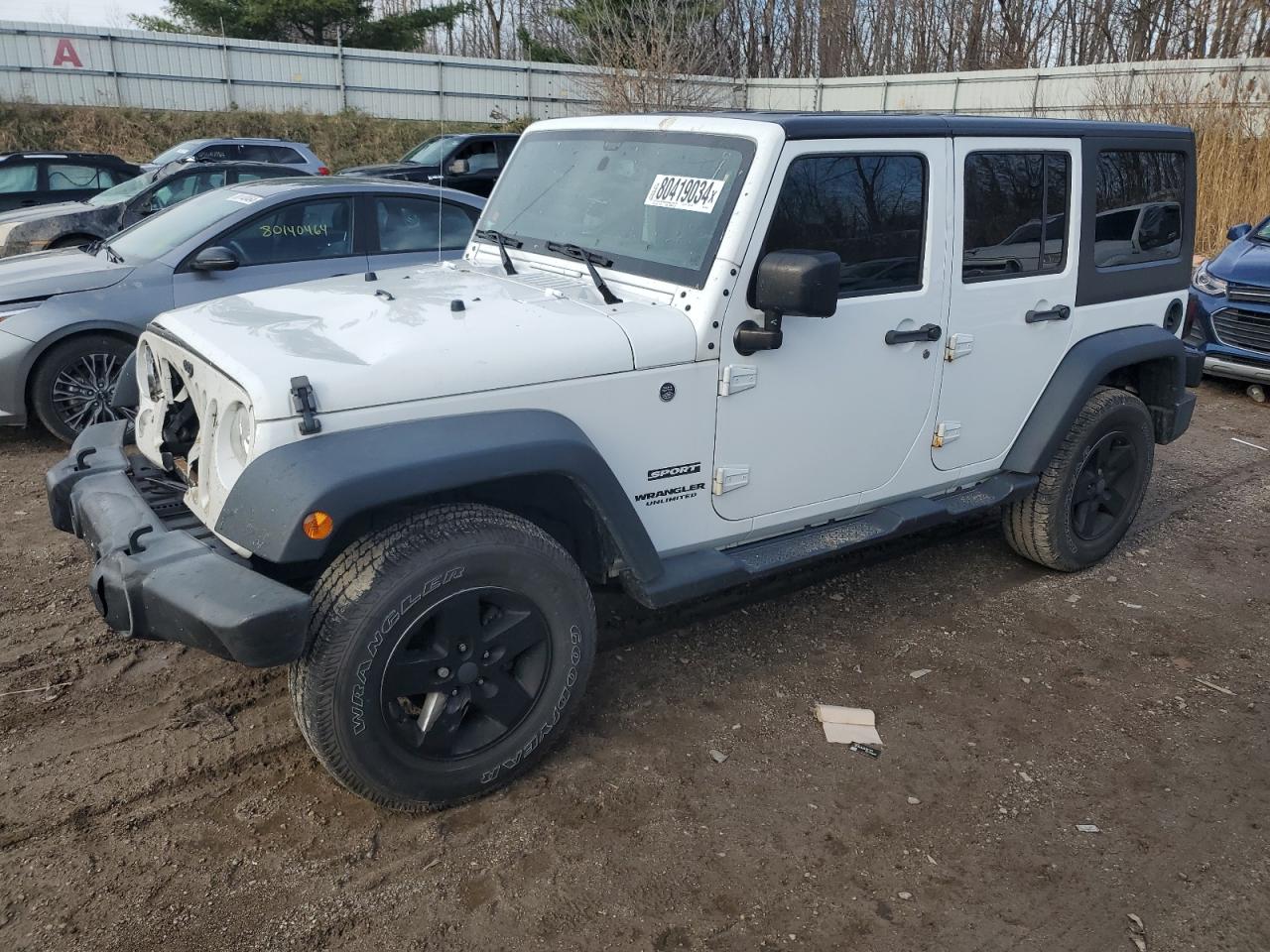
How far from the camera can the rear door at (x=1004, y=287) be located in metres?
3.94

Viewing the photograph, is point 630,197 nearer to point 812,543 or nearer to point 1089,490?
point 812,543

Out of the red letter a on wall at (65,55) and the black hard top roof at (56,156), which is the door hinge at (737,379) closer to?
the black hard top roof at (56,156)

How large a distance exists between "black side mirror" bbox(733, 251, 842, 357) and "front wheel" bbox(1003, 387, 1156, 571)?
1993 mm

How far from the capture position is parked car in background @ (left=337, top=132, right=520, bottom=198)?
1520cm

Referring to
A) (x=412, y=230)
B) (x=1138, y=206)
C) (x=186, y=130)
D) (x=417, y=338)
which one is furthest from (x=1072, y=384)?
(x=186, y=130)

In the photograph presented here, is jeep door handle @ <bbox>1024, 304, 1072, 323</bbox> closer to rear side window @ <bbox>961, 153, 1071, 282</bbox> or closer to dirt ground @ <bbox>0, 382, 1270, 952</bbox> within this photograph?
rear side window @ <bbox>961, 153, 1071, 282</bbox>

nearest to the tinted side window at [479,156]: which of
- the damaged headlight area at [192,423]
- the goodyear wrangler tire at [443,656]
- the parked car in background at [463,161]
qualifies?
the parked car in background at [463,161]

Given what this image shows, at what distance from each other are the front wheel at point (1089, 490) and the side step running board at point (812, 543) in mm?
213

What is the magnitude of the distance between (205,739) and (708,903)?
1781 millimetres

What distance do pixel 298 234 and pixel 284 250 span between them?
15 centimetres

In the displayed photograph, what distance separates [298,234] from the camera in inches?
261

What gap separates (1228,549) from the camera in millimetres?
5312

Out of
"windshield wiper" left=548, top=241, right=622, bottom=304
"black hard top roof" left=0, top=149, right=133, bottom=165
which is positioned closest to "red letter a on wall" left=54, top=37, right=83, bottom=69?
"black hard top roof" left=0, top=149, right=133, bottom=165

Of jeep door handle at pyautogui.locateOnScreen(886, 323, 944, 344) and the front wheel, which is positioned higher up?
jeep door handle at pyautogui.locateOnScreen(886, 323, 944, 344)
